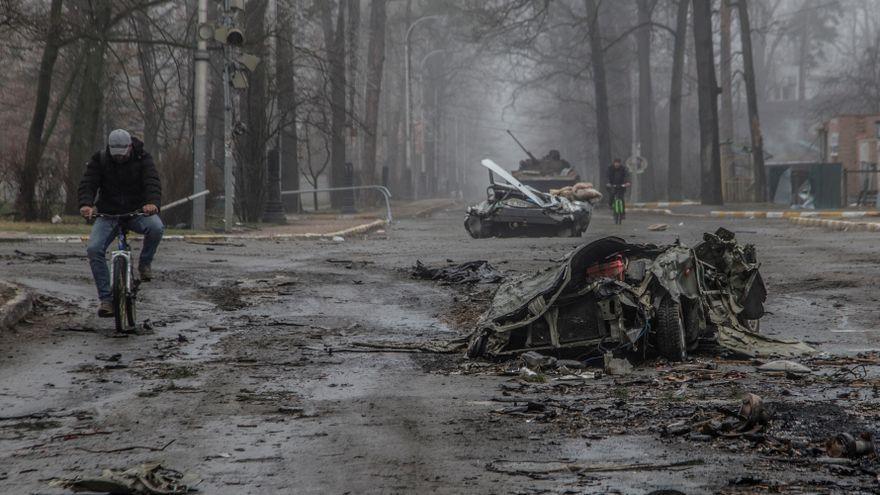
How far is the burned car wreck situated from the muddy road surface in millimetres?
230

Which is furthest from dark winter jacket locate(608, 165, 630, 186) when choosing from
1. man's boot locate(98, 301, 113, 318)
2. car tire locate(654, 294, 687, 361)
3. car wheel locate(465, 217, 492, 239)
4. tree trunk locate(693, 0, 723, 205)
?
car tire locate(654, 294, 687, 361)

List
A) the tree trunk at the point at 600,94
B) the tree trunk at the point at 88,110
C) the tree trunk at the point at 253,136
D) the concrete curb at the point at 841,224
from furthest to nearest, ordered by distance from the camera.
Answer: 1. the tree trunk at the point at 600,94
2. the tree trunk at the point at 253,136
3. the tree trunk at the point at 88,110
4. the concrete curb at the point at 841,224

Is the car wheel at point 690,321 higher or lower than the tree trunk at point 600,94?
lower

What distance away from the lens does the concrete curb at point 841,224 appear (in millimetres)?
24344

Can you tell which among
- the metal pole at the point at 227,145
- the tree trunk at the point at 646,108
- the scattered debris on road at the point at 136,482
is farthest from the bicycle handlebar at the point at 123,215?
the tree trunk at the point at 646,108

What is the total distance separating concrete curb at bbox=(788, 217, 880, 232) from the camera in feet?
79.9

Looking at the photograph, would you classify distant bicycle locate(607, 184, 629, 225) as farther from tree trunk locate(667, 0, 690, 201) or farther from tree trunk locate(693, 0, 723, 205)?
tree trunk locate(667, 0, 690, 201)

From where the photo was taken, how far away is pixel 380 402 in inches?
283

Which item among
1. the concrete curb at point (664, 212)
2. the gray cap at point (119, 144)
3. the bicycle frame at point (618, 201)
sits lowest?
the concrete curb at point (664, 212)

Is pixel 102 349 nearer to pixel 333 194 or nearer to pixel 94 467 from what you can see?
pixel 94 467

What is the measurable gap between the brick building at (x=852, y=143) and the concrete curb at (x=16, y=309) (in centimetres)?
3788

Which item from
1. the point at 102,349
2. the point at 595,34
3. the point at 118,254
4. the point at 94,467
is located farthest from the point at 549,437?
the point at 595,34

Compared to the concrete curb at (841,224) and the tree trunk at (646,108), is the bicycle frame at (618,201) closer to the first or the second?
the concrete curb at (841,224)

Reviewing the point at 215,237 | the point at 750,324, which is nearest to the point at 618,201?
the point at 215,237
